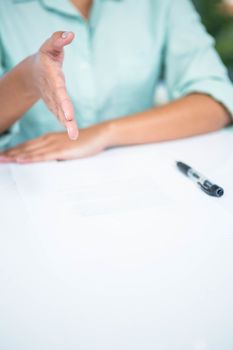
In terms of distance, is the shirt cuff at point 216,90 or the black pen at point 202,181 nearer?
the black pen at point 202,181

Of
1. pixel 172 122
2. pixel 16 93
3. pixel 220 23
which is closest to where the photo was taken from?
pixel 16 93

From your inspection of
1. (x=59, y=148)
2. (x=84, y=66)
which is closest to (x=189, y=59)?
(x=84, y=66)

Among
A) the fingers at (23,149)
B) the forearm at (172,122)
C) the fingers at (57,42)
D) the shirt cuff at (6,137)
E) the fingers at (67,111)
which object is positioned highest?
the fingers at (57,42)

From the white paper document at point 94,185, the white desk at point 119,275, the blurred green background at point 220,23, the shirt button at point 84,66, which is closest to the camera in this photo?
the white desk at point 119,275

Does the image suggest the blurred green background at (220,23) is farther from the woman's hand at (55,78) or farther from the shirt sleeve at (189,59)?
the woman's hand at (55,78)

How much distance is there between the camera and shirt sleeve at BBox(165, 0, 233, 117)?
0.86 m

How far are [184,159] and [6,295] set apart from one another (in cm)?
41

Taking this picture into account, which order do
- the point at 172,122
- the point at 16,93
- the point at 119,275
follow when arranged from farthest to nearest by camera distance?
1. the point at 172,122
2. the point at 16,93
3. the point at 119,275

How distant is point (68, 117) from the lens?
52cm

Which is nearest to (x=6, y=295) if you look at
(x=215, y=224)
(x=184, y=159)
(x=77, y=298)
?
(x=77, y=298)

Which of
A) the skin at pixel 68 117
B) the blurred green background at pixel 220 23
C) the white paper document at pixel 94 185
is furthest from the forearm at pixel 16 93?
the blurred green background at pixel 220 23

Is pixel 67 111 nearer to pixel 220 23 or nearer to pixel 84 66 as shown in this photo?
pixel 84 66

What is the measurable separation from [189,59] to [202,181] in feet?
1.43

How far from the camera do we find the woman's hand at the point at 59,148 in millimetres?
667
